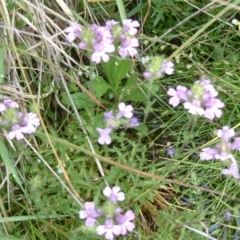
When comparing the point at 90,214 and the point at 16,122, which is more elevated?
the point at 16,122

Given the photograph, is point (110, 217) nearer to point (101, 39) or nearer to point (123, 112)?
point (123, 112)

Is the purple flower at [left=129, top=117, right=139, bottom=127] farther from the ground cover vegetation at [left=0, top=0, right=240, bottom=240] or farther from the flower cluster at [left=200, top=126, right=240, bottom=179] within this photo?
the flower cluster at [left=200, top=126, right=240, bottom=179]

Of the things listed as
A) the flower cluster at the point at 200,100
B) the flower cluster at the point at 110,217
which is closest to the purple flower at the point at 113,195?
the flower cluster at the point at 110,217

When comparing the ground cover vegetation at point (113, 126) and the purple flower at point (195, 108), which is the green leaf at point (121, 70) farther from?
the purple flower at point (195, 108)

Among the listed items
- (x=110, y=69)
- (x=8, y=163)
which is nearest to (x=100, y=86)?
(x=110, y=69)

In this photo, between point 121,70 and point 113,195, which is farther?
point 121,70

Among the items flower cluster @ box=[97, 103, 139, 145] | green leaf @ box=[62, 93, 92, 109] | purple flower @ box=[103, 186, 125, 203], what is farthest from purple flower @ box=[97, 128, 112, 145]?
green leaf @ box=[62, 93, 92, 109]

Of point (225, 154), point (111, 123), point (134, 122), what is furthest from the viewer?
point (134, 122)

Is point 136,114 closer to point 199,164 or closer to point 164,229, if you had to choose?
point 199,164
